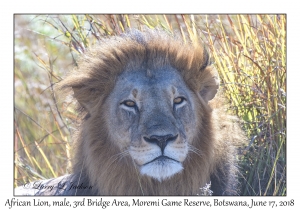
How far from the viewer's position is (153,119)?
4918 millimetres

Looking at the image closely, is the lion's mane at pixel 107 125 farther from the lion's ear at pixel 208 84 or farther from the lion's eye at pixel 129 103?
the lion's eye at pixel 129 103

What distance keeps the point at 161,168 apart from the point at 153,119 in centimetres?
→ 37

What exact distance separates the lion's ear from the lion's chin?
85cm

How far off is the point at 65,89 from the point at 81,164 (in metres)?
0.60

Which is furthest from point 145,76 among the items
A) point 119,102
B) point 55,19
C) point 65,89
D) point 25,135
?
point 25,135

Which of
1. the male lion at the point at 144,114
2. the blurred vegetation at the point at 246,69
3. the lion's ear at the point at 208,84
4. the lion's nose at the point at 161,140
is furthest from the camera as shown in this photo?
the blurred vegetation at the point at 246,69

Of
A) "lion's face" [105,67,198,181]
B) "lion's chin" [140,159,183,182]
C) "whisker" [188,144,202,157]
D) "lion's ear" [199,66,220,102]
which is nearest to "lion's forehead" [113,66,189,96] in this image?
"lion's face" [105,67,198,181]

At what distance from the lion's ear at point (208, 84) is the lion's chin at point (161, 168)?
85cm

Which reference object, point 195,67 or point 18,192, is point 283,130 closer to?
point 195,67

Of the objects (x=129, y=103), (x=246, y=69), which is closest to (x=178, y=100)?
(x=129, y=103)

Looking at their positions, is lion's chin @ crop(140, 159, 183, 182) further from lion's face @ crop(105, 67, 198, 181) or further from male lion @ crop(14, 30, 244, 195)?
male lion @ crop(14, 30, 244, 195)

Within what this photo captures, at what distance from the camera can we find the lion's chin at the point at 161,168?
→ 4.74 meters

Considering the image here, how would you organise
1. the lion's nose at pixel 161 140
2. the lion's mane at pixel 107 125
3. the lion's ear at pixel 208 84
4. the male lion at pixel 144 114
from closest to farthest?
the lion's nose at pixel 161 140 → the male lion at pixel 144 114 → the lion's mane at pixel 107 125 → the lion's ear at pixel 208 84

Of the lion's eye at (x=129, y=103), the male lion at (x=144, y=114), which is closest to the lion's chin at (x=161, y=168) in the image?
the male lion at (x=144, y=114)
